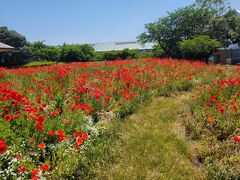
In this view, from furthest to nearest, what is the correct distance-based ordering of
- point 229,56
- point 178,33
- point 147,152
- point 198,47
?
1. point 229,56
2. point 178,33
3. point 198,47
4. point 147,152

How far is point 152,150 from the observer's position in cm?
536

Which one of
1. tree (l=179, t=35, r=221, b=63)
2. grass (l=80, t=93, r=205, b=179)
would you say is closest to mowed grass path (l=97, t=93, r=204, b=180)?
grass (l=80, t=93, r=205, b=179)

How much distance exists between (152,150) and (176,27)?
29343mm

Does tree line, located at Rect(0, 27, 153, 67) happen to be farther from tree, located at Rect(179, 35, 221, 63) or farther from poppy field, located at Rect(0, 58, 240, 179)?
poppy field, located at Rect(0, 58, 240, 179)

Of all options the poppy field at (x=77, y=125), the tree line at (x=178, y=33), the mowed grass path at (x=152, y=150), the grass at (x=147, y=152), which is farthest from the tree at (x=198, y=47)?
the grass at (x=147, y=152)

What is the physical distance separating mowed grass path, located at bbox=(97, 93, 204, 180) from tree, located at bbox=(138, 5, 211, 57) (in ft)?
86.1

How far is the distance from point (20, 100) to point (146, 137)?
107 inches

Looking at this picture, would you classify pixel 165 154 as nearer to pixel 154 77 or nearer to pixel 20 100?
pixel 20 100

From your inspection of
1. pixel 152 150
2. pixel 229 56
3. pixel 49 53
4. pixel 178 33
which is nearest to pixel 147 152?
pixel 152 150

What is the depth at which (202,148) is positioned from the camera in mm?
5359

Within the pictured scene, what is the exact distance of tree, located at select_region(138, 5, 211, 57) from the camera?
32.7 metres

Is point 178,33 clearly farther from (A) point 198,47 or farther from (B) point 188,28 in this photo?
(A) point 198,47

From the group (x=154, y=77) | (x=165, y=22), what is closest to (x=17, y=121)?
(x=154, y=77)

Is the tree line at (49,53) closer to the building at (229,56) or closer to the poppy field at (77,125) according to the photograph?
the building at (229,56)
